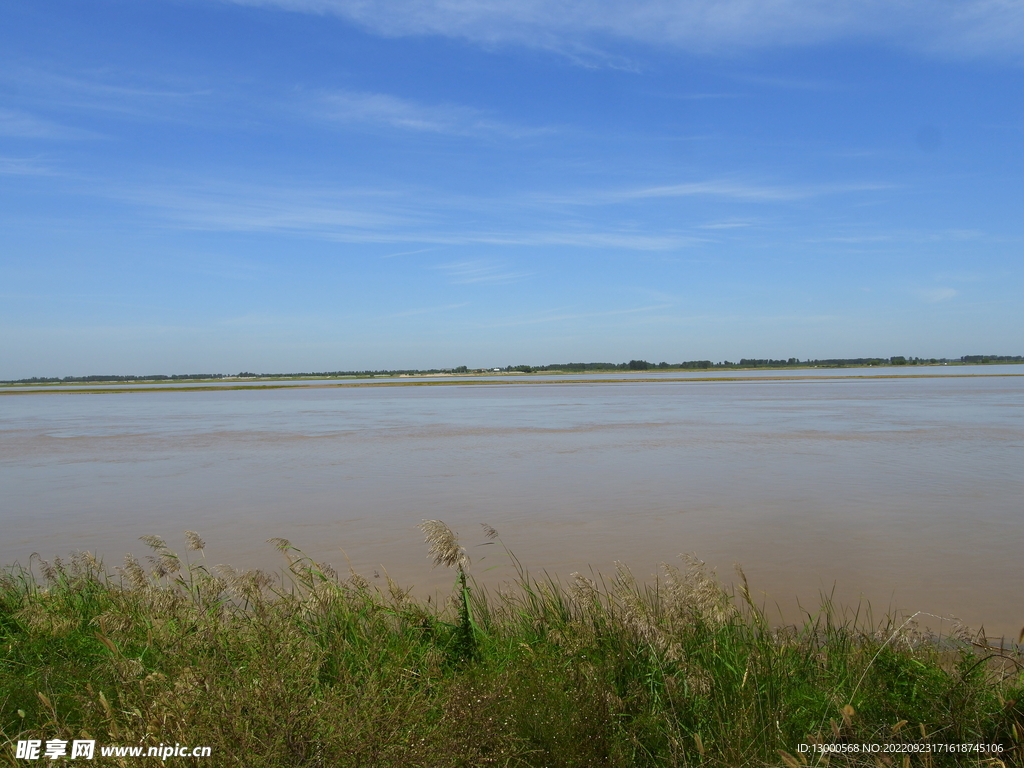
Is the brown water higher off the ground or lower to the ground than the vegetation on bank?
lower

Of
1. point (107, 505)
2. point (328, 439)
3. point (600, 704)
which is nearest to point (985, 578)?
point (600, 704)

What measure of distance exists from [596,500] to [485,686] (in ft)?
30.8

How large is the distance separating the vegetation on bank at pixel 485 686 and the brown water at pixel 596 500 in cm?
298

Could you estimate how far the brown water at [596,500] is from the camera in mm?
8691

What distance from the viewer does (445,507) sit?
12453 mm

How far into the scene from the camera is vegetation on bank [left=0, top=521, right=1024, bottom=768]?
9.66 feet

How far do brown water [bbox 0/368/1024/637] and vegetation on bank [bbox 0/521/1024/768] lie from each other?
2.98 meters

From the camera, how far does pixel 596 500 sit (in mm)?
12789

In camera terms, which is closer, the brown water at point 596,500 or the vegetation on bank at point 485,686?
the vegetation on bank at point 485,686

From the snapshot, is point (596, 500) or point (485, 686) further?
point (596, 500)

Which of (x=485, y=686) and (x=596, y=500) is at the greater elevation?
(x=485, y=686)

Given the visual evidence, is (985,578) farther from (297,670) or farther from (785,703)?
(297,670)

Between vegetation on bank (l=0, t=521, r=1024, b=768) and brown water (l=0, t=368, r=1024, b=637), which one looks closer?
vegetation on bank (l=0, t=521, r=1024, b=768)

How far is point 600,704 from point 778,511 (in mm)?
8973
